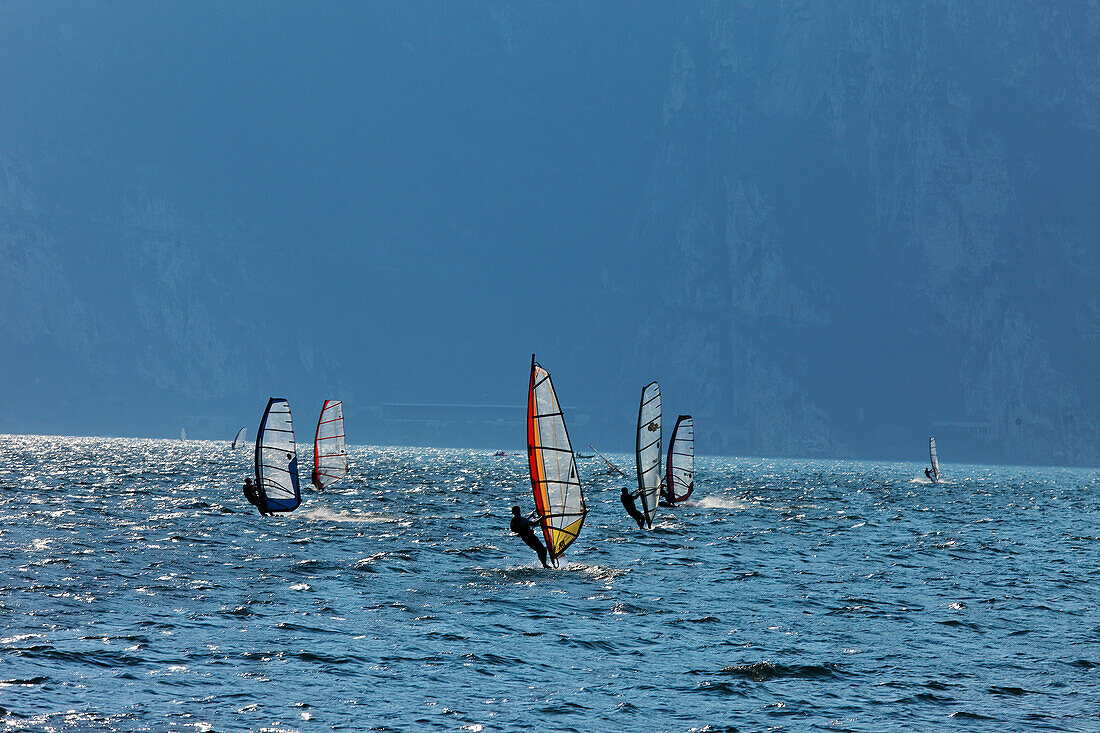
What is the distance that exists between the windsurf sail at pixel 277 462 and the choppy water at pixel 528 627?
1.15 metres

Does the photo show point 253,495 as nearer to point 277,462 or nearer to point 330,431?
point 277,462

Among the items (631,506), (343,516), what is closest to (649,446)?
(631,506)

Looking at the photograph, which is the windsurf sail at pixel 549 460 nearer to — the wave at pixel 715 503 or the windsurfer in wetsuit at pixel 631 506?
the windsurfer in wetsuit at pixel 631 506

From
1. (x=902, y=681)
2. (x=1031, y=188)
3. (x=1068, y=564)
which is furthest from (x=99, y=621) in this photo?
(x=1031, y=188)

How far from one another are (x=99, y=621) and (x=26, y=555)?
34.8 ft

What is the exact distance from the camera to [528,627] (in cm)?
2095

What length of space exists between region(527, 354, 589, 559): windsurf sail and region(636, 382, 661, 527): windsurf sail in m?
8.46

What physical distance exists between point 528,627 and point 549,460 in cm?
677

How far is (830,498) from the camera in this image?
68.4 m

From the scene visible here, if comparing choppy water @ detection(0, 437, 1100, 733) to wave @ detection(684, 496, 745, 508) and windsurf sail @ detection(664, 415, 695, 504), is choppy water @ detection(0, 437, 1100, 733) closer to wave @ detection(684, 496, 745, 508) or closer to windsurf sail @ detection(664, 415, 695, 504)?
windsurf sail @ detection(664, 415, 695, 504)

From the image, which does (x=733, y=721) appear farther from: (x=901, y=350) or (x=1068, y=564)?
(x=901, y=350)

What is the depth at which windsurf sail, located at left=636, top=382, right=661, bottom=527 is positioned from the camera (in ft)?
121

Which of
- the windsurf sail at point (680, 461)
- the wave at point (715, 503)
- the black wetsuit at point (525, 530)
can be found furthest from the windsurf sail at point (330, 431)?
the black wetsuit at point (525, 530)

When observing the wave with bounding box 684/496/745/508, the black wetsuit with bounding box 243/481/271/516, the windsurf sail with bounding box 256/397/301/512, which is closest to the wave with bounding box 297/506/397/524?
the windsurf sail with bounding box 256/397/301/512
